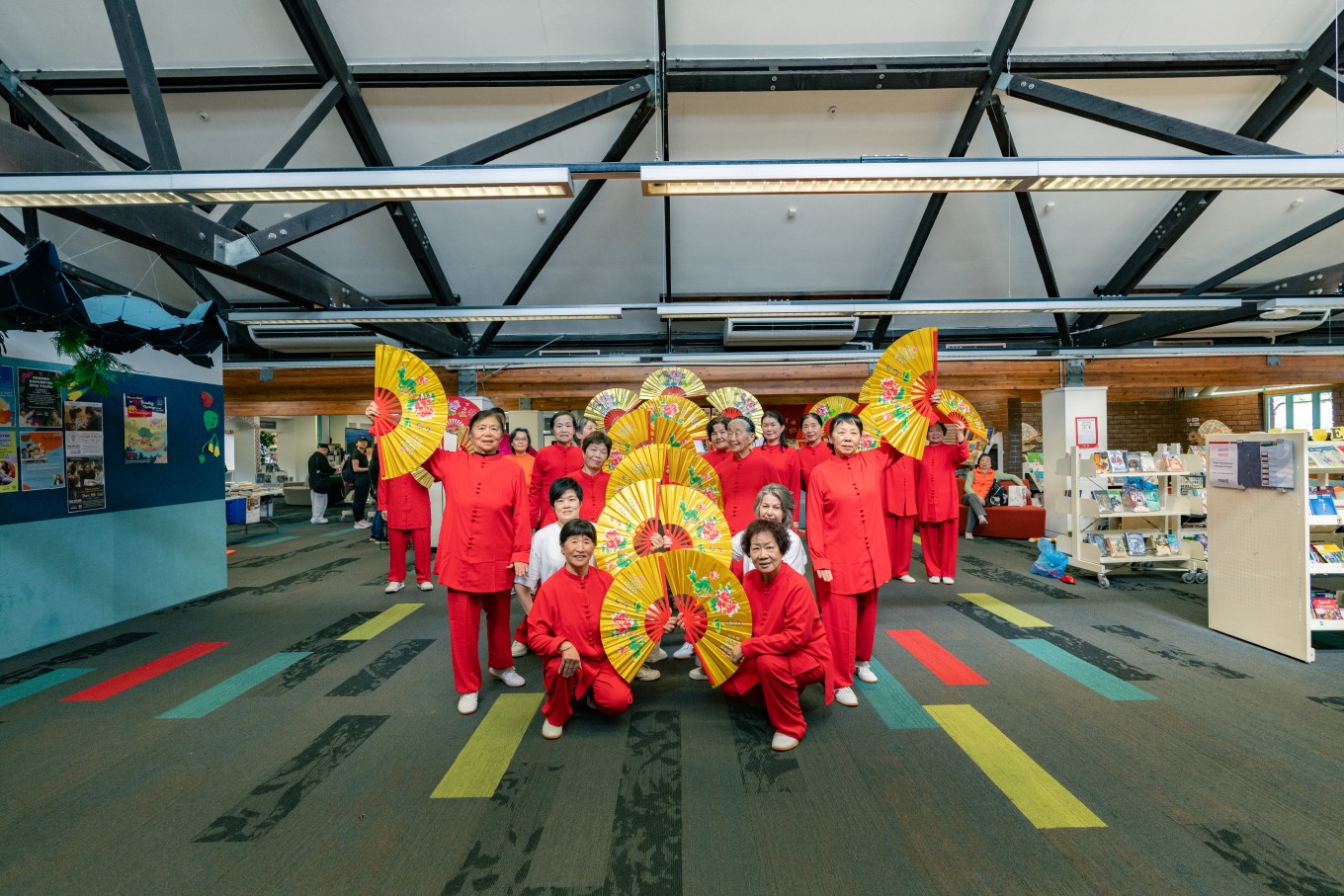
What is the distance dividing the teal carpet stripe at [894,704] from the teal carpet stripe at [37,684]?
15.6 feet

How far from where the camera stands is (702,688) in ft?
10.7

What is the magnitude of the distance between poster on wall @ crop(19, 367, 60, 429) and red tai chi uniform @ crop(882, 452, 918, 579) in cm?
658

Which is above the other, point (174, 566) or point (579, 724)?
point (174, 566)

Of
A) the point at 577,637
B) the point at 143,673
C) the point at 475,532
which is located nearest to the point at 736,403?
the point at 475,532

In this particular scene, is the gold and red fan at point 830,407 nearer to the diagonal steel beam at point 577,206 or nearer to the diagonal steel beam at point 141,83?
the diagonal steel beam at point 577,206

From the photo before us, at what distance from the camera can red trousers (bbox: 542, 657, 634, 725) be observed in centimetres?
271

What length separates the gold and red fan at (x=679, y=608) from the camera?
2.55 metres

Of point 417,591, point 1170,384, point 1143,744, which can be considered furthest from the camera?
point 1170,384

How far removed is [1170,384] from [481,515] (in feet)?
34.8

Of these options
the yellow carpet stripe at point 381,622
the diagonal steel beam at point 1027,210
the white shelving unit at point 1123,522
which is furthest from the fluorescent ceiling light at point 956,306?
the yellow carpet stripe at point 381,622

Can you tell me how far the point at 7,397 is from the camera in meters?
3.85

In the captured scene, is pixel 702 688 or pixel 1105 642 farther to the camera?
pixel 1105 642

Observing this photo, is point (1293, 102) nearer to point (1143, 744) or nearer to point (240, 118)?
point (1143, 744)

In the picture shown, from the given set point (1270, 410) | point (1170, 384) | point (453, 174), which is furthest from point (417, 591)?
point (1270, 410)
